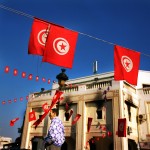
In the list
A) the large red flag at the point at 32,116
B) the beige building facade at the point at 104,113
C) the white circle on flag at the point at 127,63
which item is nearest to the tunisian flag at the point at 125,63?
the white circle on flag at the point at 127,63

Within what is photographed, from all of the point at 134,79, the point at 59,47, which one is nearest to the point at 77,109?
the point at 134,79

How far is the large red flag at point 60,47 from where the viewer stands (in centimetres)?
1051

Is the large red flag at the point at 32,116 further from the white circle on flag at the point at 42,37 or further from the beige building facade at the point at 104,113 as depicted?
the white circle on flag at the point at 42,37

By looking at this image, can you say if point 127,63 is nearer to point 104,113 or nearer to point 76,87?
point 104,113

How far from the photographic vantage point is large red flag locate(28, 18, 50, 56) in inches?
405

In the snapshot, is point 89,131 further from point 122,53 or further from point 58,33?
point 58,33

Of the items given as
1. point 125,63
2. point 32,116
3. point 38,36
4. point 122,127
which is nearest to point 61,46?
point 38,36

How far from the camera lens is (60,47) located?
10.7 m

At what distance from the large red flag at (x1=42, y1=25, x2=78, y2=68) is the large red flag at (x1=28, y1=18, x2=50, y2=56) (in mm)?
194

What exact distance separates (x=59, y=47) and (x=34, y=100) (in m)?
16.7

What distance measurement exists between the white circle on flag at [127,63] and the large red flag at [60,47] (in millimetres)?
2903

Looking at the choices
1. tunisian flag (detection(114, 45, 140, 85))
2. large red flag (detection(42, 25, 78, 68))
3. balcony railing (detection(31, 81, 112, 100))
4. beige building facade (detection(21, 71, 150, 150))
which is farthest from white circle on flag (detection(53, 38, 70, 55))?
balcony railing (detection(31, 81, 112, 100))

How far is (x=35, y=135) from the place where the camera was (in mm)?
24578

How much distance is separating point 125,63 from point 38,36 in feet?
16.2
